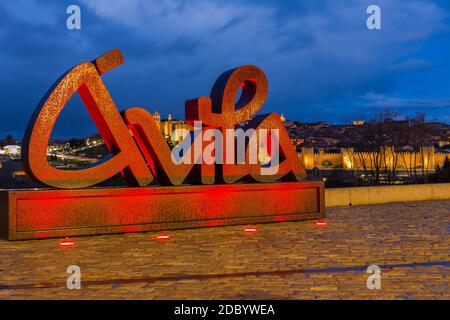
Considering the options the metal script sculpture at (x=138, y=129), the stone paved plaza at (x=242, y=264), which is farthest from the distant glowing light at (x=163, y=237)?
the metal script sculpture at (x=138, y=129)

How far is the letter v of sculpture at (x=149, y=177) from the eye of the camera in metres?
10.9

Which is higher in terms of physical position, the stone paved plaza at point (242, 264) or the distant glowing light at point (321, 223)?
the distant glowing light at point (321, 223)

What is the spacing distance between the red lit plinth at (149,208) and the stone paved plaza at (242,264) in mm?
439

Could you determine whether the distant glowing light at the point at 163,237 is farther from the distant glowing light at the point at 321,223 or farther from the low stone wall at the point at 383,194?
the low stone wall at the point at 383,194

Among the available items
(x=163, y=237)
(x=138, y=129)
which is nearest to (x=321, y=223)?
(x=163, y=237)

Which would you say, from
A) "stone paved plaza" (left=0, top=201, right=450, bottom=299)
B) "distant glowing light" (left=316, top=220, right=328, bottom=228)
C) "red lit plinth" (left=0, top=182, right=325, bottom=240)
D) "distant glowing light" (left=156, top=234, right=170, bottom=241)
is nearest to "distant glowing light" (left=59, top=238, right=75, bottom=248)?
"stone paved plaza" (left=0, top=201, right=450, bottom=299)

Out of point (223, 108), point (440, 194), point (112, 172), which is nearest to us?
point (112, 172)

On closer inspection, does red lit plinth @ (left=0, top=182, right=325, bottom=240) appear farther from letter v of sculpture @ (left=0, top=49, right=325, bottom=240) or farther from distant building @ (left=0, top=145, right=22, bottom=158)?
distant building @ (left=0, top=145, right=22, bottom=158)

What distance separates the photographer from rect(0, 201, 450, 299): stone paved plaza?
6223 millimetres

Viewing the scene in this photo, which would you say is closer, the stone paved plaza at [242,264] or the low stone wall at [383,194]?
the stone paved plaza at [242,264]

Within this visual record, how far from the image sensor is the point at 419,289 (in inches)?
246

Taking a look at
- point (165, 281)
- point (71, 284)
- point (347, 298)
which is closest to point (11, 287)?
point (71, 284)

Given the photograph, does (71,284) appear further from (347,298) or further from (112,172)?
(112,172)
